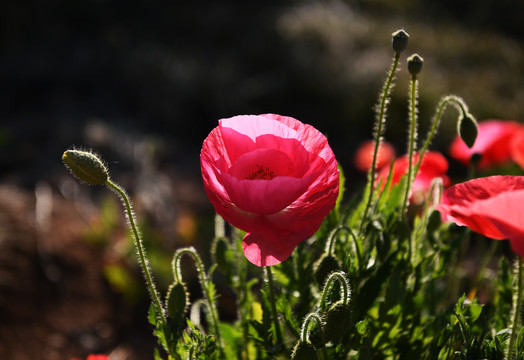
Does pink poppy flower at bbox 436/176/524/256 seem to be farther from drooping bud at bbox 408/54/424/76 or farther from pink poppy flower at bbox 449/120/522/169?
pink poppy flower at bbox 449/120/522/169

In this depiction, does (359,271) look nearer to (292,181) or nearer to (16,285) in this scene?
(292,181)

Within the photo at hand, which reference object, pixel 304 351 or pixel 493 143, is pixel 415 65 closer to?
pixel 304 351

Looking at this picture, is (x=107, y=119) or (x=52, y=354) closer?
(x=52, y=354)

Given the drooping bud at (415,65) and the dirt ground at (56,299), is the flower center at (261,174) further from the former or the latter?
the dirt ground at (56,299)

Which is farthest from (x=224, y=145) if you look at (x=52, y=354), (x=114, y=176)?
(x=114, y=176)

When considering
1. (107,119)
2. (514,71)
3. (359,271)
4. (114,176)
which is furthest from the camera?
(514,71)

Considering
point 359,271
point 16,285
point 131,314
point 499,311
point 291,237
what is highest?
point 291,237
